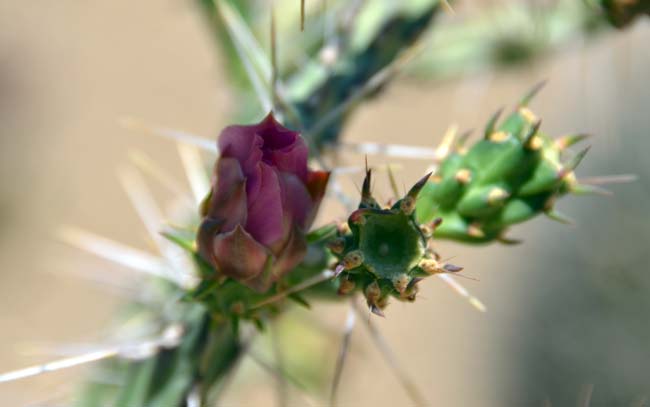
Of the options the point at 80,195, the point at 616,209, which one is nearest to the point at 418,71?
the point at 616,209

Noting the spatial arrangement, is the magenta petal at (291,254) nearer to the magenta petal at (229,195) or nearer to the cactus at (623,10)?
the magenta petal at (229,195)

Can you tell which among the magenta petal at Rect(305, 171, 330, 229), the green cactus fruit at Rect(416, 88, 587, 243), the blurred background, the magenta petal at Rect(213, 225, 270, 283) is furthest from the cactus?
the blurred background

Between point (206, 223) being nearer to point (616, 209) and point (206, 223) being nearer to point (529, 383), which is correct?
point (616, 209)

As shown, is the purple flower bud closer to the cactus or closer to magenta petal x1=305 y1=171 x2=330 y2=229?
magenta petal x1=305 y1=171 x2=330 y2=229

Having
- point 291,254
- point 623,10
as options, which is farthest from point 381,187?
point 291,254

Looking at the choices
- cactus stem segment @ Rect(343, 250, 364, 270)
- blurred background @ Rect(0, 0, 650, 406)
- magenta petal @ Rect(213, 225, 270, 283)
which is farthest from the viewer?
blurred background @ Rect(0, 0, 650, 406)

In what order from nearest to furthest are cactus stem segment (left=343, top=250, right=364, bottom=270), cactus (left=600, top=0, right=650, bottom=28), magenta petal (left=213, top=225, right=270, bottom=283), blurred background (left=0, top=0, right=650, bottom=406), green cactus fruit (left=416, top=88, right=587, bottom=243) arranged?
cactus stem segment (left=343, top=250, right=364, bottom=270)
magenta petal (left=213, top=225, right=270, bottom=283)
green cactus fruit (left=416, top=88, right=587, bottom=243)
cactus (left=600, top=0, right=650, bottom=28)
blurred background (left=0, top=0, right=650, bottom=406)
